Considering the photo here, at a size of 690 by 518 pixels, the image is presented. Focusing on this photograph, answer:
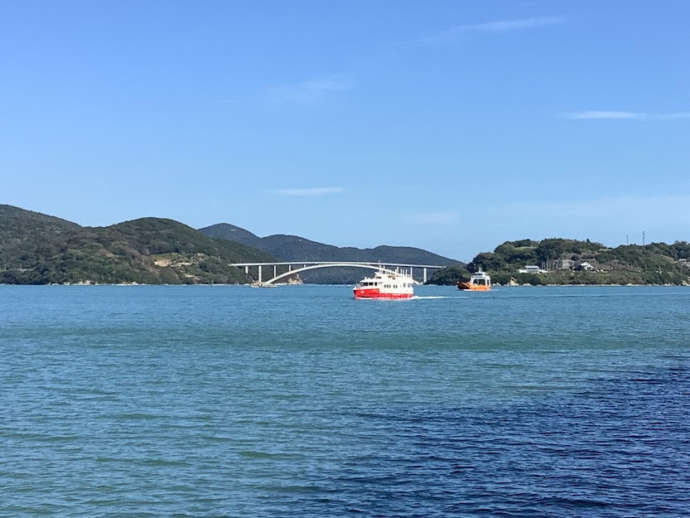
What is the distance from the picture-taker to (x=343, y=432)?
1257 inches

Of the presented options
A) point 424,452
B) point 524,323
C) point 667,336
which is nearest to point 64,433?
point 424,452

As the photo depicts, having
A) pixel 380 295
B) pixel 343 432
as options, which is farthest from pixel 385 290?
pixel 343 432

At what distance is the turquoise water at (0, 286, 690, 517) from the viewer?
76.0 feet

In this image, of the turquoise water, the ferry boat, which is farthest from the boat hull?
the turquoise water

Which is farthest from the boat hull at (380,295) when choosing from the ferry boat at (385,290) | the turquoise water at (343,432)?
the turquoise water at (343,432)

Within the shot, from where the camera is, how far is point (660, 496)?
23172mm

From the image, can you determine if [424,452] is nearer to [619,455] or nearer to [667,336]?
[619,455]

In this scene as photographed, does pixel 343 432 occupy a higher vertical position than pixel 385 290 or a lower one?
lower

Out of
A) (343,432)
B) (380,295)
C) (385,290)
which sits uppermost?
(385,290)

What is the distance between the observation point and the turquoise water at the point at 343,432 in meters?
23.2

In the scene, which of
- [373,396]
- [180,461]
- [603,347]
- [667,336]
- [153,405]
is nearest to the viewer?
[180,461]

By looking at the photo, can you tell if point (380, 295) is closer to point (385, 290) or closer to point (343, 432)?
point (385, 290)

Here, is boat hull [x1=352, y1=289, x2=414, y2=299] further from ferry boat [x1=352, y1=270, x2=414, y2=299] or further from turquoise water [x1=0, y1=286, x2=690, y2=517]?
turquoise water [x1=0, y1=286, x2=690, y2=517]

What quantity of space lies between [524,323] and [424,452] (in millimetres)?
82000
